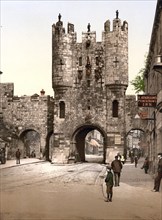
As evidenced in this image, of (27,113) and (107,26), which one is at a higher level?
(107,26)

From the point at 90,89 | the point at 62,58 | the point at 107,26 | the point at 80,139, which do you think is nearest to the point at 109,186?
the point at 90,89

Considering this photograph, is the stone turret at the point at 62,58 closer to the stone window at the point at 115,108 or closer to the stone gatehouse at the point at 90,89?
the stone gatehouse at the point at 90,89

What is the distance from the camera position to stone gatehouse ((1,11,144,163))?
4150 cm

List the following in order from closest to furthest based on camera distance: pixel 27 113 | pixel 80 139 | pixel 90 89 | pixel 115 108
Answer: pixel 90 89, pixel 115 108, pixel 80 139, pixel 27 113

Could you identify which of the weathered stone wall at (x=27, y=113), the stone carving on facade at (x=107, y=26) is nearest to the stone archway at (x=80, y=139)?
the weathered stone wall at (x=27, y=113)

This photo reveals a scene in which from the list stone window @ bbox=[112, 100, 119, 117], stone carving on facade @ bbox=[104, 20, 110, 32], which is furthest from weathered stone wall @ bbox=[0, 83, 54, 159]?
stone carving on facade @ bbox=[104, 20, 110, 32]

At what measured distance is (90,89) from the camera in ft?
138

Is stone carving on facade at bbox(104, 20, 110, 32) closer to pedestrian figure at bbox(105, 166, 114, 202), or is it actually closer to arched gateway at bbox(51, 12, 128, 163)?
arched gateway at bbox(51, 12, 128, 163)

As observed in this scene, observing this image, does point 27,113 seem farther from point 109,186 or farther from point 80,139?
point 109,186

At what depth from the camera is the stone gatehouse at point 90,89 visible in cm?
4150

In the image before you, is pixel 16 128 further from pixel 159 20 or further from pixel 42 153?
pixel 159 20

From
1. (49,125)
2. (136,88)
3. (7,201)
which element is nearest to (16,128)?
(49,125)

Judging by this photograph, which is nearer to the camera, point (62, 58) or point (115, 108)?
point (62, 58)

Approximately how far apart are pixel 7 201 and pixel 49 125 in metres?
31.9
